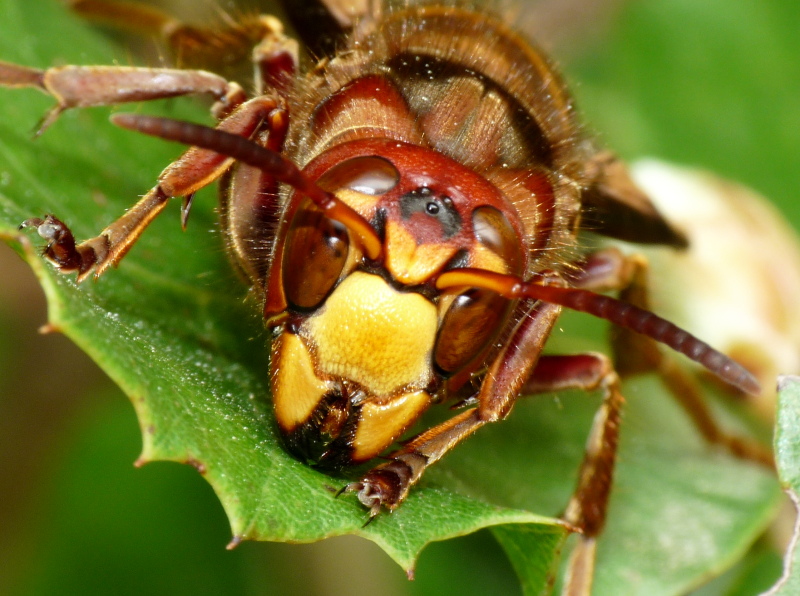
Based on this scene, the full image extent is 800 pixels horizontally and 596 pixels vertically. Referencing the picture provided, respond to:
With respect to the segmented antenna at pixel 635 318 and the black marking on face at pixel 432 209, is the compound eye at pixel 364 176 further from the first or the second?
the segmented antenna at pixel 635 318

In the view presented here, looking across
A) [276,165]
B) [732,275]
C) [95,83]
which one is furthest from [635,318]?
[732,275]

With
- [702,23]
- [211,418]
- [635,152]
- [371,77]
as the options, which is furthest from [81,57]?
[702,23]

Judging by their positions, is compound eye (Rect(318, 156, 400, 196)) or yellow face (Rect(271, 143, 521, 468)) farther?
compound eye (Rect(318, 156, 400, 196))

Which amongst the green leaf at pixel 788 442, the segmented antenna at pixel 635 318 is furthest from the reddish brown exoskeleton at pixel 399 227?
the green leaf at pixel 788 442

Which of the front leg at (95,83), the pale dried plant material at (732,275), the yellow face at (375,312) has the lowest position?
the yellow face at (375,312)

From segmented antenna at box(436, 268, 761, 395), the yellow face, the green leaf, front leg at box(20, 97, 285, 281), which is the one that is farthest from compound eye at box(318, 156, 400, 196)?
the green leaf

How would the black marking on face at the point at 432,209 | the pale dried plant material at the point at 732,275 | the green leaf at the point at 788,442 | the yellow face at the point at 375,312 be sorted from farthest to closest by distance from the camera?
the pale dried plant material at the point at 732,275
the green leaf at the point at 788,442
the black marking on face at the point at 432,209
the yellow face at the point at 375,312

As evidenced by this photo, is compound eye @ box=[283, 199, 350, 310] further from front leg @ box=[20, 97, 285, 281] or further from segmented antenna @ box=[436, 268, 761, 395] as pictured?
front leg @ box=[20, 97, 285, 281]

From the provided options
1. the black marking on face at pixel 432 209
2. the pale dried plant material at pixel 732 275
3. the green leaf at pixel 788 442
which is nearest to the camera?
the black marking on face at pixel 432 209
